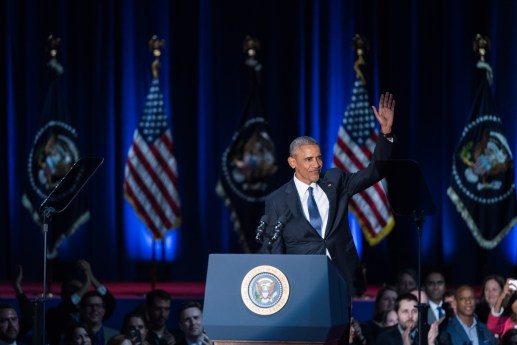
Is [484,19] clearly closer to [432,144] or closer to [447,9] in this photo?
[447,9]

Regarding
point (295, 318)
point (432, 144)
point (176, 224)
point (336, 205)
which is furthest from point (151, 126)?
point (295, 318)

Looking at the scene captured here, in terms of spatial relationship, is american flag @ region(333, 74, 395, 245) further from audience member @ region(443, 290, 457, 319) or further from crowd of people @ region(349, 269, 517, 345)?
audience member @ region(443, 290, 457, 319)

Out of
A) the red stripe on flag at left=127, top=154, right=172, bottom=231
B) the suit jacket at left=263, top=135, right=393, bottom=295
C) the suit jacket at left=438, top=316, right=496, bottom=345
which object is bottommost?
the suit jacket at left=438, top=316, right=496, bottom=345

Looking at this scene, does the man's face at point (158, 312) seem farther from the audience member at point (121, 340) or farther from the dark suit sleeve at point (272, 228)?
the dark suit sleeve at point (272, 228)

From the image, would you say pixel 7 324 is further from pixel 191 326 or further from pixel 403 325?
pixel 403 325

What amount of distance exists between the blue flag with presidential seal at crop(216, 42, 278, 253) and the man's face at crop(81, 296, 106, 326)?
413 cm

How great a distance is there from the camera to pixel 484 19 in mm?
11352

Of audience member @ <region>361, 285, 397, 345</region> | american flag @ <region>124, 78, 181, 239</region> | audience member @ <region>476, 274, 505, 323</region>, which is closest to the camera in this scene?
audience member @ <region>361, 285, 397, 345</region>

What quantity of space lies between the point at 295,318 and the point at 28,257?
807 cm

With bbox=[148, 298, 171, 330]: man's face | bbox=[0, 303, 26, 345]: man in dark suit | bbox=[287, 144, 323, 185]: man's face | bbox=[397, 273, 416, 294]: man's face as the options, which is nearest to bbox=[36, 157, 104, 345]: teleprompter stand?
bbox=[287, 144, 323, 185]: man's face

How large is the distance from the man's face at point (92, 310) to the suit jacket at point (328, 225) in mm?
2866

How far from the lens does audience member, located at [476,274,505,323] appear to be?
802cm

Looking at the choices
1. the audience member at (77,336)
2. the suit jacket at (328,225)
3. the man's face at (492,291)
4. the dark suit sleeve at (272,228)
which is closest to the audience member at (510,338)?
the man's face at (492,291)

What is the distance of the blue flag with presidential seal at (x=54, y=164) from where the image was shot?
36.3 feet
